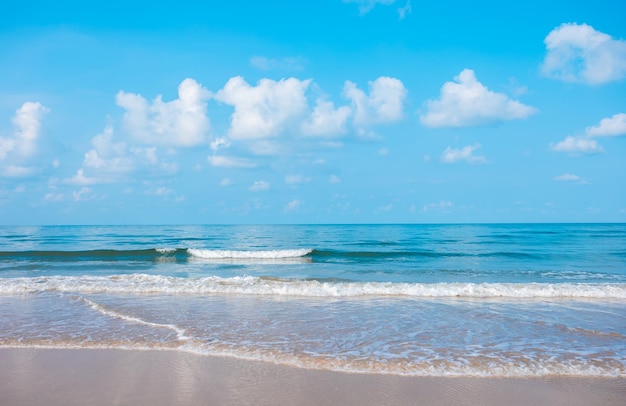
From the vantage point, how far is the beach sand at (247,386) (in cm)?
525

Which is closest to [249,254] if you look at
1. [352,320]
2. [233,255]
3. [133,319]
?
[233,255]

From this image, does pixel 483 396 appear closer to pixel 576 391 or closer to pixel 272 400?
pixel 576 391

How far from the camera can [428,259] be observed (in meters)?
27.4

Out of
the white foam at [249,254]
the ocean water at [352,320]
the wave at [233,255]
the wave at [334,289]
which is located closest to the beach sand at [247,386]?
the ocean water at [352,320]

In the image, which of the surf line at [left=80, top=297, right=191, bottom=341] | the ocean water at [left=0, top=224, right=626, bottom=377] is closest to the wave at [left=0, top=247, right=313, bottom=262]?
the ocean water at [left=0, top=224, right=626, bottom=377]

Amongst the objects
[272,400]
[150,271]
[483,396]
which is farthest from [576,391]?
[150,271]

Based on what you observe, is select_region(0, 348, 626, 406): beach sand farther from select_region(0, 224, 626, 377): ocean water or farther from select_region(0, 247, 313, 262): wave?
select_region(0, 247, 313, 262): wave

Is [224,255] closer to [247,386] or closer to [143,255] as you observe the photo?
[143,255]

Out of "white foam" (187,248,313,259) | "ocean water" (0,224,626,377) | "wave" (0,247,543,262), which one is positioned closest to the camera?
"ocean water" (0,224,626,377)

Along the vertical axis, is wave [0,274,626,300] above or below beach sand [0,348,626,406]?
below

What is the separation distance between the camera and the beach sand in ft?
17.2

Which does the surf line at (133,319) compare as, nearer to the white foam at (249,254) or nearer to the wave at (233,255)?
the wave at (233,255)

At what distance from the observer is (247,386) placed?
5715 mm

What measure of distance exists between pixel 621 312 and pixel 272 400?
10902 mm
